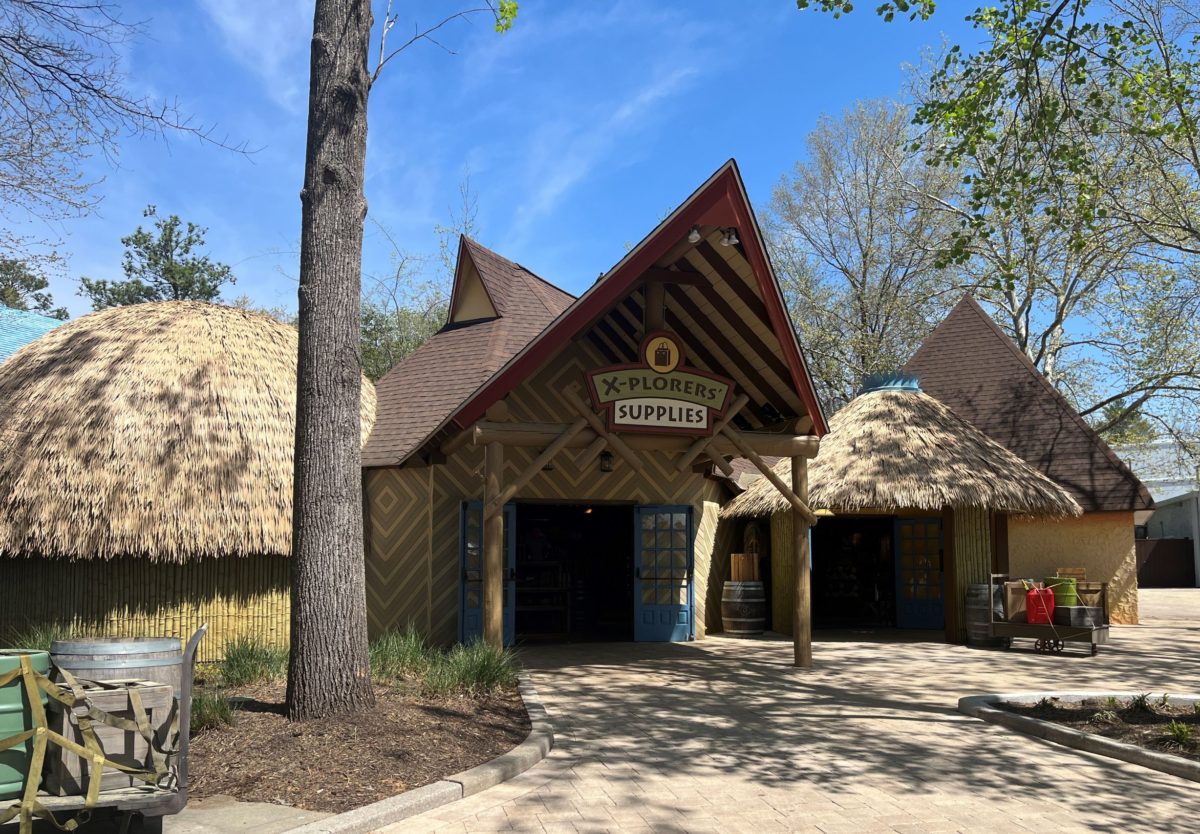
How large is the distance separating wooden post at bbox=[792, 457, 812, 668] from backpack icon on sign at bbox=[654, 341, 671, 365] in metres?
2.56

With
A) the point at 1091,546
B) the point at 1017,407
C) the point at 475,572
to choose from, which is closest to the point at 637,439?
the point at 475,572

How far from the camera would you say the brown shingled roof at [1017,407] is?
18312 millimetres

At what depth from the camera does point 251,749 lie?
6668 millimetres

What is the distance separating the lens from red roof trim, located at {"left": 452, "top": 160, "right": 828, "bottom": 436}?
10.6 meters

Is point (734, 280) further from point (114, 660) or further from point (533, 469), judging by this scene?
point (114, 660)

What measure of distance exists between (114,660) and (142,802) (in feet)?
2.88

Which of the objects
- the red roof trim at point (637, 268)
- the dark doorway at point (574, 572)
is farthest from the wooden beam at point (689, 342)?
the dark doorway at point (574, 572)

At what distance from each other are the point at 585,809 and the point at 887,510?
37.1 feet

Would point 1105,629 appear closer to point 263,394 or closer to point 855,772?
point 855,772

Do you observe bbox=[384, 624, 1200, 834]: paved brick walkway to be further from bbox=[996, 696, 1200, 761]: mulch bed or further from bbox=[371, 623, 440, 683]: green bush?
bbox=[371, 623, 440, 683]: green bush

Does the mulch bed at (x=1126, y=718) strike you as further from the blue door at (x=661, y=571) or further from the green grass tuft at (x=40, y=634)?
the green grass tuft at (x=40, y=634)

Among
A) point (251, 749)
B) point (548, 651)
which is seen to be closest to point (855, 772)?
point (251, 749)

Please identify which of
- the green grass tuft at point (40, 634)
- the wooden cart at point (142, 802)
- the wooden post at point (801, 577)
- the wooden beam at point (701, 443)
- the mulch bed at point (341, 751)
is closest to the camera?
the wooden cart at point (142, 802)

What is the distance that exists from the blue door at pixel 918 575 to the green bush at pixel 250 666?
11.7 meters
